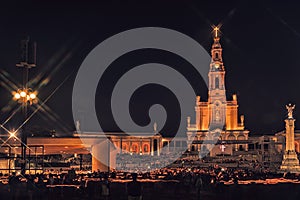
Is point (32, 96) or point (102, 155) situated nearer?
point (32, 96)

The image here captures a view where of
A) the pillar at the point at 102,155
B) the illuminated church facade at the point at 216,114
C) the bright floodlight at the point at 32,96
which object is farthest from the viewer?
the illuminated church facade at the point at 216,114

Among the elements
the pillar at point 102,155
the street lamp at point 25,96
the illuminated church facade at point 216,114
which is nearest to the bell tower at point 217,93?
the illuminated church facade at point 216,114

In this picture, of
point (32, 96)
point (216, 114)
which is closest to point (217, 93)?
point (216, 114)

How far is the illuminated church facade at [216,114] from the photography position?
134 m

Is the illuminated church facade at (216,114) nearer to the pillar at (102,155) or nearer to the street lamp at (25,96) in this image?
the pillar at (102,155)

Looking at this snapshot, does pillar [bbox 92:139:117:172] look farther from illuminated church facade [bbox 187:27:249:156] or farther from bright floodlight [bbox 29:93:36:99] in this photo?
illuminated church facade [bbox 187:27:249:156]

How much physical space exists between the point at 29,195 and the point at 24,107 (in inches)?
171

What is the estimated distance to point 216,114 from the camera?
138 m

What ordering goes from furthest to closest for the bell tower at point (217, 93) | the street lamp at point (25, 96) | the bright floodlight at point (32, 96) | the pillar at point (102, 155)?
the bell tower at point (217, 93) → the pillar at point (102, 155) → the bright floodlight at point (32, 96) → the street lamp at point (25, 96)

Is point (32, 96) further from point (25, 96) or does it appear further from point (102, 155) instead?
point (102, 155)

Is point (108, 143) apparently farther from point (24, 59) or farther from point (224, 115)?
point (224, 115)

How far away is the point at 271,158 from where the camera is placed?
84625 mm

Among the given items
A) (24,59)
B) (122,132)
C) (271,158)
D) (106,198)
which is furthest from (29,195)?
(122,132)

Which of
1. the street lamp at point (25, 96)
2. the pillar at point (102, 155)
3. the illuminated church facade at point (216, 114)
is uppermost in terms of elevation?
the illuminated church facade at point (216, 114)
